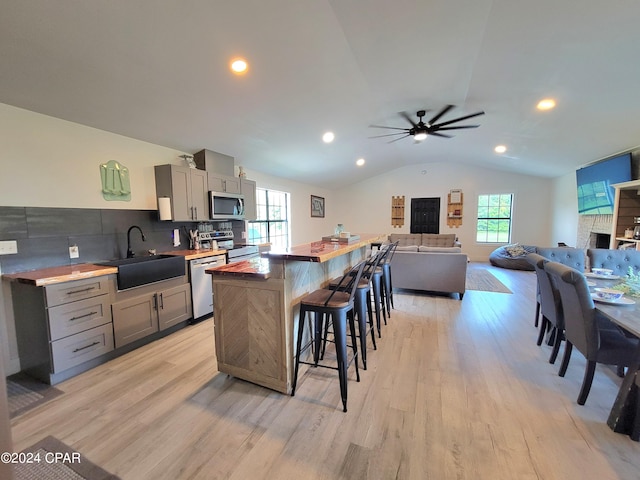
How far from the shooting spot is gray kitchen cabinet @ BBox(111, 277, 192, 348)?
2.66 m

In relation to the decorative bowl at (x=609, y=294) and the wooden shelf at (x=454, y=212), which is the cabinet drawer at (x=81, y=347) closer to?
the decorative bowl at (x=609, y=294)

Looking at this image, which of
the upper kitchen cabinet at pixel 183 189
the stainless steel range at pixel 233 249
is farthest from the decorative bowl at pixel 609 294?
the upper kitchen cabinet at pixel 183 189

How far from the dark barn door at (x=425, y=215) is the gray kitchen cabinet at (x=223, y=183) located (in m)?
6.01

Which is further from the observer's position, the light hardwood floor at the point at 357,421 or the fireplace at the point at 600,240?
the fireplace at the point at 600,240

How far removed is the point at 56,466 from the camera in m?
1.53

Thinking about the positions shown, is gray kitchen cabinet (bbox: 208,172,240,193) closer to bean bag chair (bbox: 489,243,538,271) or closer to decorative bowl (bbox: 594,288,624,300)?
decorative bowl (bbox: 594,288,624,300)

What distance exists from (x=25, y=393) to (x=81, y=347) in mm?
435

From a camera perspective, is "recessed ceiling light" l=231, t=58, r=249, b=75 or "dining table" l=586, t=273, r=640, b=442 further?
"recessed ceiling light" l=231, t=58, r=249, b=75

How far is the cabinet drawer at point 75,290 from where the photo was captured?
2217 millimetres

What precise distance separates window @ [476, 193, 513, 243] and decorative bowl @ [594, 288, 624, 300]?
6333mm

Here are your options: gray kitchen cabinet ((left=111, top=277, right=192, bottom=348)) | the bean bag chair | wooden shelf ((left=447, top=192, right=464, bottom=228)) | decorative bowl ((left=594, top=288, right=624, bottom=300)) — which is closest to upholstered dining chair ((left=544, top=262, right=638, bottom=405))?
decorative bowl ((left=594, top=288, right=624, bottom=300))

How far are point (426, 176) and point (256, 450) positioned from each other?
831 cm

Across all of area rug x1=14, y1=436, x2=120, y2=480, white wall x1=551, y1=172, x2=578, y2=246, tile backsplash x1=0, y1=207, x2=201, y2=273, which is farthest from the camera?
white wall x1=551, y1=172, x2=578, y2=246

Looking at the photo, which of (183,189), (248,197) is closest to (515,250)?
(248,197)
